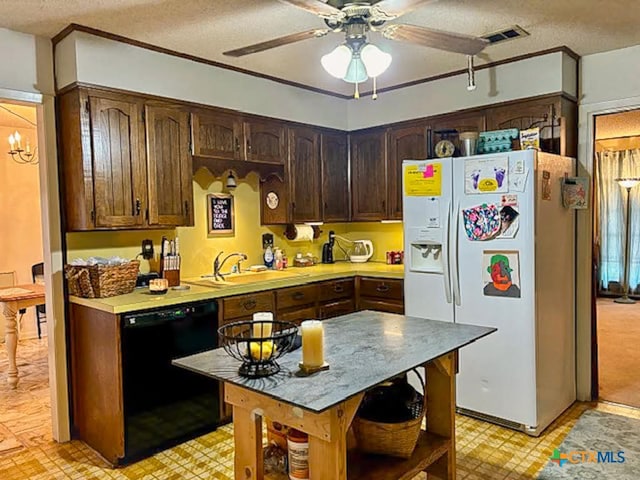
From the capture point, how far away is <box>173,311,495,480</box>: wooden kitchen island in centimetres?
155

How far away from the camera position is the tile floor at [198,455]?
2.64m

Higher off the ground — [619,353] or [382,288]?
[382,288]

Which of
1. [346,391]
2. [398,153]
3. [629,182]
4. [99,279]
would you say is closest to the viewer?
[346,391]

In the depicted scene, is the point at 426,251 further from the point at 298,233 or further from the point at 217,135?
the point at 217,135

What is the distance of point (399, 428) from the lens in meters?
1.97

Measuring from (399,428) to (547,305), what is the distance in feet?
5.21

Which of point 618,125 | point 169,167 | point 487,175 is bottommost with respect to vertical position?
point 487,175

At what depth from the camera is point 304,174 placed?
416 centimetres

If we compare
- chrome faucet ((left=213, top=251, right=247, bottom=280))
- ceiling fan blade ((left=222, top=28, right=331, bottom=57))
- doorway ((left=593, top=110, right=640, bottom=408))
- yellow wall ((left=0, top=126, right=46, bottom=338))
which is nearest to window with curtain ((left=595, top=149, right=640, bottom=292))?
doorway ((left=593, top=110, right=640, bottom=408))

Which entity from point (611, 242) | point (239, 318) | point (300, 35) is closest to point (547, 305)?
point (239, 318)

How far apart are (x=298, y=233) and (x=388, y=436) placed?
2.57 m

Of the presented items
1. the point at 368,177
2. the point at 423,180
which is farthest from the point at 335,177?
the point at 423,180

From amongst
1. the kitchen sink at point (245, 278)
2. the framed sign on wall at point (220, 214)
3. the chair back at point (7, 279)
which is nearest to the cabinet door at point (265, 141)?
the framed sign on wall at point (220, 214)

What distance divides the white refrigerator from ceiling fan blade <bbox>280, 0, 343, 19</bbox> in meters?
1.46
